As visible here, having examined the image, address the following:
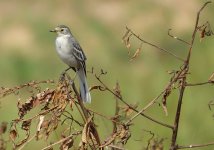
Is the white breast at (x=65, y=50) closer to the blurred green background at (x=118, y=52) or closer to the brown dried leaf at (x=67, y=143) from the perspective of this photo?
the blurred green background at (x=118, y=52)

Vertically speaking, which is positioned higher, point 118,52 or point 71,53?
point 71,53

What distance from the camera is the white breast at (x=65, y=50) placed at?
3994 millimetres

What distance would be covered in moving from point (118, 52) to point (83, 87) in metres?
5.87

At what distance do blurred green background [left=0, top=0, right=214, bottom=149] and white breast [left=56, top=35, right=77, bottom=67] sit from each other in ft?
1.53

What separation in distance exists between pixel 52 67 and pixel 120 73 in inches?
30.5

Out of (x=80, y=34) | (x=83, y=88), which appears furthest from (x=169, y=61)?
(x=83, y=88)

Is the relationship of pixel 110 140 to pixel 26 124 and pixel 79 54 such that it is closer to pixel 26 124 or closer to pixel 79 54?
pixel 26 124

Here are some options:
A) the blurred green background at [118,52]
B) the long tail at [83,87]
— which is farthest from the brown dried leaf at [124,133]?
the long tail at [83,87]

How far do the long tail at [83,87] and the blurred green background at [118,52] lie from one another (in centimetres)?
27

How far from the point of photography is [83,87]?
3666 mm

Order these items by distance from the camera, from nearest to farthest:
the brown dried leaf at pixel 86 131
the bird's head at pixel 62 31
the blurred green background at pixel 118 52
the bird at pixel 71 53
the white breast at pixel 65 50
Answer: the brown dried leaf at pixel 86 131 < the bird at pixel 71 53 < the white breast at pixel 65 50 < the bird's head at pixel 62 31 < the blurred green background at pixel 118 52

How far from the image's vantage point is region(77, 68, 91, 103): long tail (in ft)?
11.5

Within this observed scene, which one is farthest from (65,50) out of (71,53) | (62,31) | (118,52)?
(118,52)

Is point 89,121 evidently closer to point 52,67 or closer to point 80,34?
point 52,67
